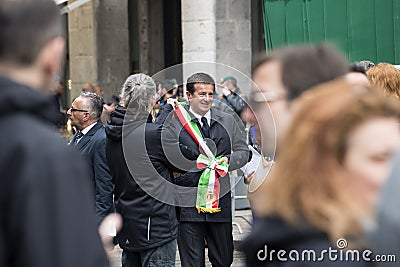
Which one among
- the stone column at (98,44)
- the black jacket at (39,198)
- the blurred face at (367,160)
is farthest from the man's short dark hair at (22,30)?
the stone column at (98,44)

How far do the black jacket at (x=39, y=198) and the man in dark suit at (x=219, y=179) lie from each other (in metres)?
4.74

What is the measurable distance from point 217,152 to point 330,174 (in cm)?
507

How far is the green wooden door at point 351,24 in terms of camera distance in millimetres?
12414

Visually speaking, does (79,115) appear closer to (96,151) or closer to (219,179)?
(96,151)

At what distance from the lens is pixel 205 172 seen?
23.7ft

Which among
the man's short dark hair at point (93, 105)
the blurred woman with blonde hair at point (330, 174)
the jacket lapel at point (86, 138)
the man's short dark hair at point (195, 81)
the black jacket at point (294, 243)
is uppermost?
the man's short dark hair at point (195, 81)

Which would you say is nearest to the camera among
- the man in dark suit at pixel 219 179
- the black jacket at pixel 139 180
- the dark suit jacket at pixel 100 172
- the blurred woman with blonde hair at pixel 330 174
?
the blurred woman with blonde hair at pixel 330 174

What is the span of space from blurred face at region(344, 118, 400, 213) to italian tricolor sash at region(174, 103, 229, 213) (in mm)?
4907

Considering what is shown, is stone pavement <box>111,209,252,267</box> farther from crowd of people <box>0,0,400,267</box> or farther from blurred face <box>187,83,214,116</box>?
crowd of people <box>0,0,400,267</box>

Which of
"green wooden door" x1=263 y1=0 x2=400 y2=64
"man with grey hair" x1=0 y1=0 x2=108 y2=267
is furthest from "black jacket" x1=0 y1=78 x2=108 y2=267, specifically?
"green wooden door" x1=263 y1=0 x2=400 y2=64

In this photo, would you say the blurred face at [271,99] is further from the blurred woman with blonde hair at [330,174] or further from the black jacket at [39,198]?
the black jacket at [39,198]

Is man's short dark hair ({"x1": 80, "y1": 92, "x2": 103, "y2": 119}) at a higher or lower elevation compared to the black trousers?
higher

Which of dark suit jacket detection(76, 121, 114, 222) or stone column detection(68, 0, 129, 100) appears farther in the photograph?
stone column detection(68, 0, 129, 100)

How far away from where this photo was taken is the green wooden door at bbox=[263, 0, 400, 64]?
12414mm
